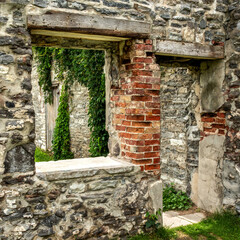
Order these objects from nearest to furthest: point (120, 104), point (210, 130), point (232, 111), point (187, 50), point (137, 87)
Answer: point (137, 87), point (120, 104), point (187, 50), point (232, 111), point (210, 130)

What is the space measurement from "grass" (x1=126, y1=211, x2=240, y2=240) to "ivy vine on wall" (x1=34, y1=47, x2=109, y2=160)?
2.52 meters

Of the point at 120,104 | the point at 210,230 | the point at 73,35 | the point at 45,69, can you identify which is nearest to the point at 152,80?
the point at 120,104

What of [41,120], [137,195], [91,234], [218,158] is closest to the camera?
[91,234]

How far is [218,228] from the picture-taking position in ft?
13.4

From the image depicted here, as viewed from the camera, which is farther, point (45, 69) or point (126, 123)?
point (45, 69)

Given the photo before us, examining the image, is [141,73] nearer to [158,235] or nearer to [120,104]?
[120,104]

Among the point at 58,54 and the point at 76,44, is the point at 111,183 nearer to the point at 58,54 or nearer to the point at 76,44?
the point at 76,44

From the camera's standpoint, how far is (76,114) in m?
7.88

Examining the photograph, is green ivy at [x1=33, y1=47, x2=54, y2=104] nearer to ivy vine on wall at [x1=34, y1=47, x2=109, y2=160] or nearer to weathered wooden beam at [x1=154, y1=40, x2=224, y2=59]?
ivy vine on wall at [x1=34, y1=47, x2=109, y2=160]

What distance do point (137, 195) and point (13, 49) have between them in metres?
2.13

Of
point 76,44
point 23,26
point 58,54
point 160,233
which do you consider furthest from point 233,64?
point 58,54

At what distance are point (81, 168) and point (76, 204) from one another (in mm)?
392

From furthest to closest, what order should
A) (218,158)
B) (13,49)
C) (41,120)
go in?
(41,120)
(218,158)
(13,49)

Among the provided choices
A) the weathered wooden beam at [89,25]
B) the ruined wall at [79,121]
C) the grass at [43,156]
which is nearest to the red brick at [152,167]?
the weathered wooden beam at [89,25]
